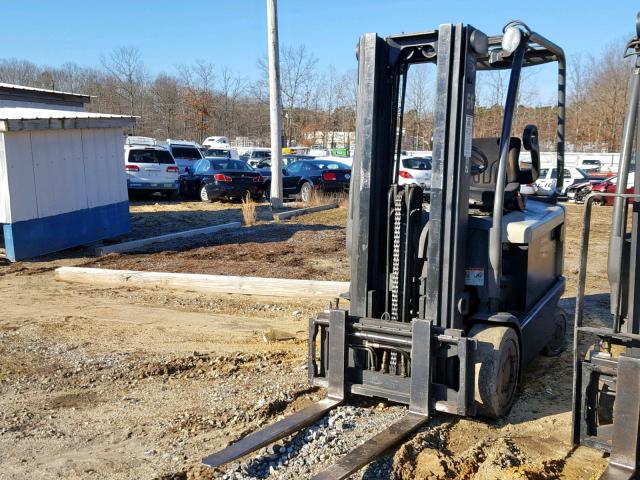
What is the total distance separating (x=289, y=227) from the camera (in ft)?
53.4

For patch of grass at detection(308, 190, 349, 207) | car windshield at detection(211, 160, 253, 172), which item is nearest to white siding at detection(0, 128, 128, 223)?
car windshield at detection(211, 160, 253, 172)

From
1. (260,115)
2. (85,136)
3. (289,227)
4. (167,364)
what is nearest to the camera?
(167,364)

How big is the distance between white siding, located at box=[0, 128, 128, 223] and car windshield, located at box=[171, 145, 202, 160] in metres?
12.9

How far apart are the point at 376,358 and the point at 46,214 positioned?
944cm

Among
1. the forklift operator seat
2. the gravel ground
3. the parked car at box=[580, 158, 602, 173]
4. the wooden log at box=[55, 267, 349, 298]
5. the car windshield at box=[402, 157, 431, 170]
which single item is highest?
the forklift operator seat

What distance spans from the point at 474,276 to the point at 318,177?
20.0 meters

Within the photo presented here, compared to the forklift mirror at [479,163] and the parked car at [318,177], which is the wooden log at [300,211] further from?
the forklift mirror at [479,163]

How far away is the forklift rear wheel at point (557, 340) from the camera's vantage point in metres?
6.46

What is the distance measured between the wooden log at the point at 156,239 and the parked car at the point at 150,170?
724 centimetres

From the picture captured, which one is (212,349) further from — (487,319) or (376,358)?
(487,319)

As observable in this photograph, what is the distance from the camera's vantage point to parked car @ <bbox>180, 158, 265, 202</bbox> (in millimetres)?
22328

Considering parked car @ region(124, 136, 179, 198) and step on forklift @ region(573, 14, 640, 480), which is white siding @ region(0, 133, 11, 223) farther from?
parked car @ region(124, 136, 179, 198)

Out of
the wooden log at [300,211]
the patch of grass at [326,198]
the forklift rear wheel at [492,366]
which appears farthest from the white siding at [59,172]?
the forklift rear wheel at [492,366]

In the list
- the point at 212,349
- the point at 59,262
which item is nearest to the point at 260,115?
the point at 59,262
